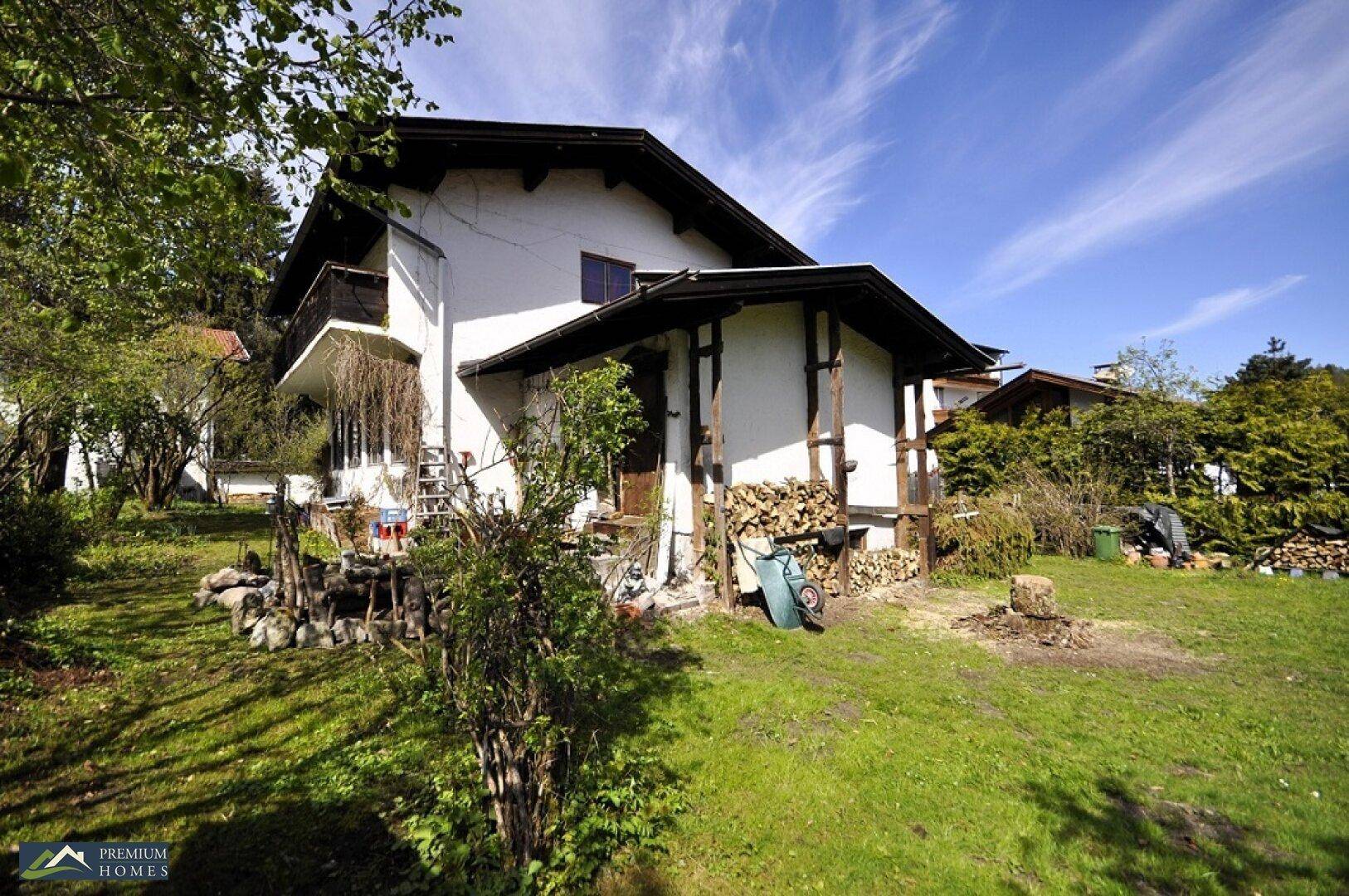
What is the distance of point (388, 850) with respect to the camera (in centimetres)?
270

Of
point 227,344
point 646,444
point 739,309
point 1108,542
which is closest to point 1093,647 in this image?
point 739,309

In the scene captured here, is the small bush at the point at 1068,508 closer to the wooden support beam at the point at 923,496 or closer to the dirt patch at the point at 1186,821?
the wooden support beam at the point at 923,496

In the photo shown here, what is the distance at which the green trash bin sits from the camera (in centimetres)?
1116

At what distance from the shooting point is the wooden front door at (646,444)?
7.92 m

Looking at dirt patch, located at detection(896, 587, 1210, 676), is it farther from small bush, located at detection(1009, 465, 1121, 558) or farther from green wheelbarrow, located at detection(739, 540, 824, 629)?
small bush, located at detection(1009, 465, 1121, 558)

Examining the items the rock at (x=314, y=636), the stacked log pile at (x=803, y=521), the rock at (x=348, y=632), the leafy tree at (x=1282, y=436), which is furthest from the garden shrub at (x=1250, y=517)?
the rock at (x=314, y=636)

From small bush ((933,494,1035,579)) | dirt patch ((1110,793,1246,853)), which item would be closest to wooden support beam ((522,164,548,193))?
small bush ((933,494,1035,579))

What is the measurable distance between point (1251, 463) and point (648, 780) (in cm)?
1320

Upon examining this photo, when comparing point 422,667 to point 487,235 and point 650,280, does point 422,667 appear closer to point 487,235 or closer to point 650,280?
point 650,280

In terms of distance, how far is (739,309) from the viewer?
7055 millimetres

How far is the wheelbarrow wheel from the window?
24.2 feet

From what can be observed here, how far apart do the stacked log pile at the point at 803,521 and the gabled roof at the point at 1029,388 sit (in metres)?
8.34

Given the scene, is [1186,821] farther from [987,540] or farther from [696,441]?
[987,540]

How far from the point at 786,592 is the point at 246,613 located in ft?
19.5
